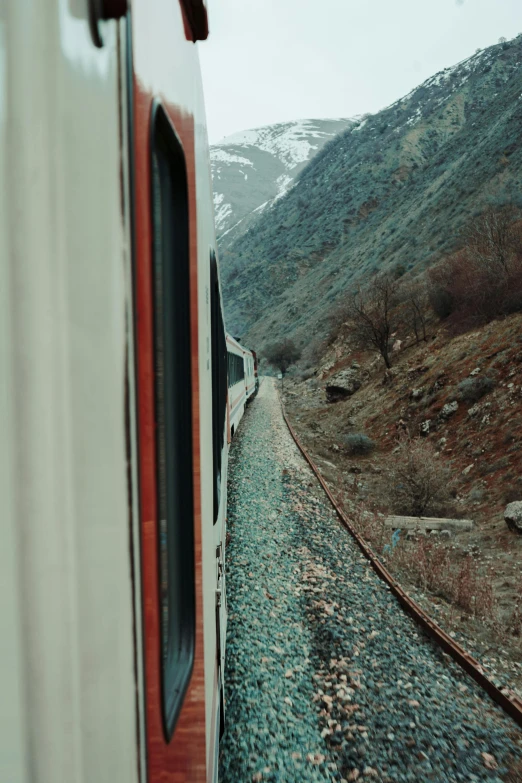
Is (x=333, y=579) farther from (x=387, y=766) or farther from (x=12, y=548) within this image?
(x=12, y=548)

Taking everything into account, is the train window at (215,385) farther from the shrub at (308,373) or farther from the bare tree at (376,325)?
the shrub at (308,373)

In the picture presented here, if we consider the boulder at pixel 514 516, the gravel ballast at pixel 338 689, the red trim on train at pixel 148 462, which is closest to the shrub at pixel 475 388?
the boulder at pixel 514 516

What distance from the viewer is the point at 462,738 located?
3633 millimetres

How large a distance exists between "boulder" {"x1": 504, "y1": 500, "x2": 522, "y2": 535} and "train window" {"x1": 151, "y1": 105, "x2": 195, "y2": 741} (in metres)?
8.54

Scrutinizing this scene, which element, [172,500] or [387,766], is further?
[387,766]

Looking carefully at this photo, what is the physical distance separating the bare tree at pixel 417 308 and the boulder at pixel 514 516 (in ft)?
46.8

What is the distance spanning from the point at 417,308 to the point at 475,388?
1104 centimetres

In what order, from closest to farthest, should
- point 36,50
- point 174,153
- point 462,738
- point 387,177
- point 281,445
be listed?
point 36,50
point 174,153
point 462,738
point 281,445
point 387,177

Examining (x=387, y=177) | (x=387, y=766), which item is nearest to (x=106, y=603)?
(x=387, y=766)

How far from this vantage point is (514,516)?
8.69 meters

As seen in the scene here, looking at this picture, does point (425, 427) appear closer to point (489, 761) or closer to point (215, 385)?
point (489, 761)

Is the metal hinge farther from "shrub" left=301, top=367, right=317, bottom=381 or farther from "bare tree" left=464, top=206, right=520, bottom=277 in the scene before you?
"shrub" left=301, top=367, right=317, bottom=381

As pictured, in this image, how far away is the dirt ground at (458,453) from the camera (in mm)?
5891

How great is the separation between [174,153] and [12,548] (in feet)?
3.79
